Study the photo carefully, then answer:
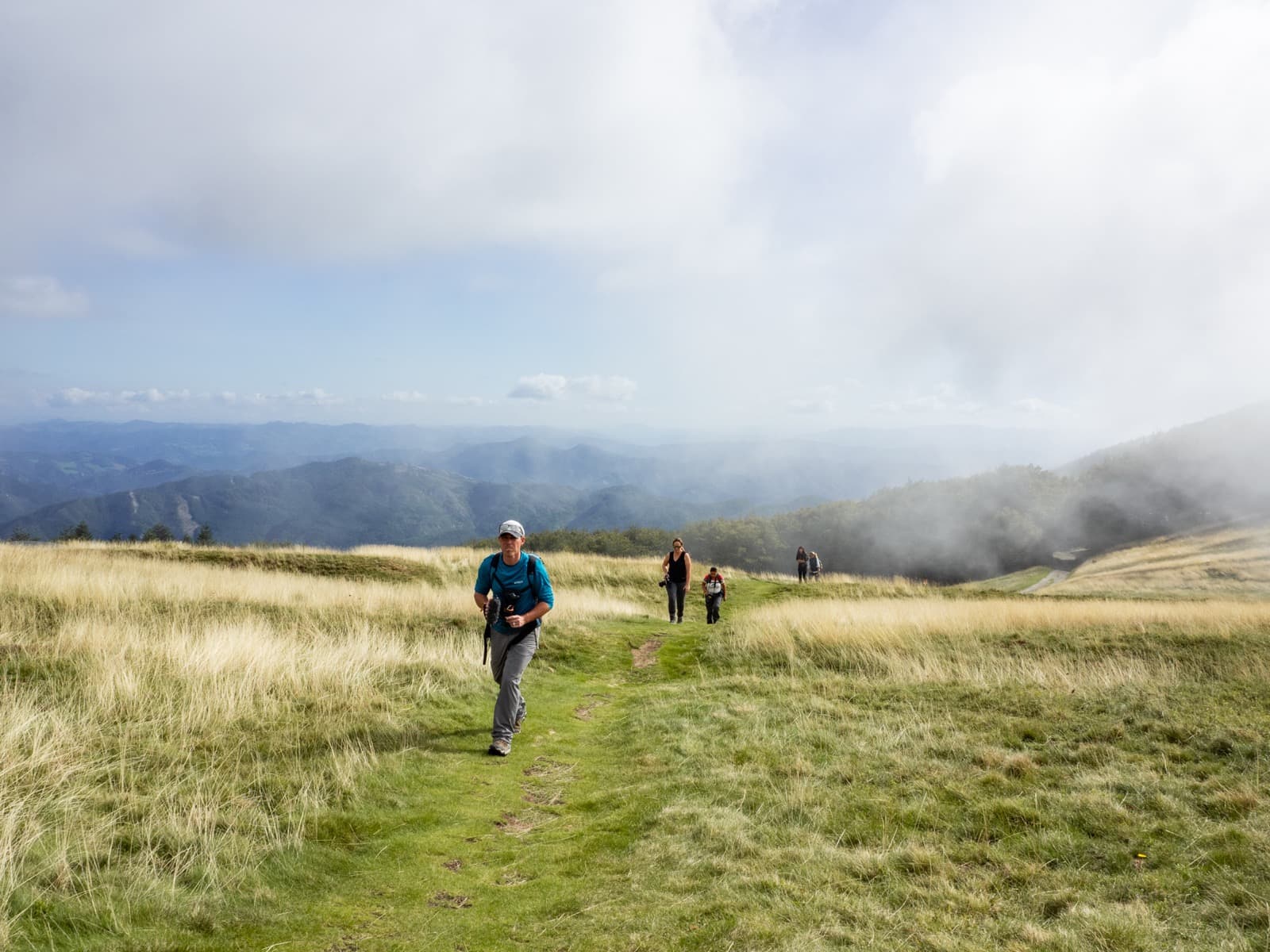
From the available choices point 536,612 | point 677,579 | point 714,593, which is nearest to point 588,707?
point 536,612

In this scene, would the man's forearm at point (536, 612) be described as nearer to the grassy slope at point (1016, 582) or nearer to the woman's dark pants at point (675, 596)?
the woman's dark pants at point (675, 596)

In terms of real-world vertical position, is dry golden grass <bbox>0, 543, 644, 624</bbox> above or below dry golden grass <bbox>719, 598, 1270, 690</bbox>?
above

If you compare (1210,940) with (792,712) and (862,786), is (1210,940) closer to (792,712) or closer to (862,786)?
(862,786)

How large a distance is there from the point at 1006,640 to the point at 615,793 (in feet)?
36.6

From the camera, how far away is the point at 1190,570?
131 feet

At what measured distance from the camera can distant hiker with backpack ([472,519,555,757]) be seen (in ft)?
27.9

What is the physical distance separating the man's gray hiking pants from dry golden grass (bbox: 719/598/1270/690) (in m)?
6.83

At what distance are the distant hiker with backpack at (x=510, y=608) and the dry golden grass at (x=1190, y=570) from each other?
28615 millimetres

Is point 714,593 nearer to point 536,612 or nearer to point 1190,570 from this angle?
point 536,612

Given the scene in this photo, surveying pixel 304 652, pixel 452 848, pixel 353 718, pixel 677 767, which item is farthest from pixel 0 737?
pixel 677 767

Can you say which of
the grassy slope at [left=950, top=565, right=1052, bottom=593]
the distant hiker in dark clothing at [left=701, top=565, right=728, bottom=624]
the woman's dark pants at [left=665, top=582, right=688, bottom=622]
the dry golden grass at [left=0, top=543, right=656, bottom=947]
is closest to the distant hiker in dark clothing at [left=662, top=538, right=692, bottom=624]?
the woman's dark pants at [left=665, top=582, right=688, bottom=622]

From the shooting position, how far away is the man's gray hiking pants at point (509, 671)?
8.58 m

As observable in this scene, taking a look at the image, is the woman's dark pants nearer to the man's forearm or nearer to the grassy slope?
the man's forearm

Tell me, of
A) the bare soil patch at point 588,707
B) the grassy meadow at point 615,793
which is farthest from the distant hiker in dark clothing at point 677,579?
the bare soil patch at point 588,707
